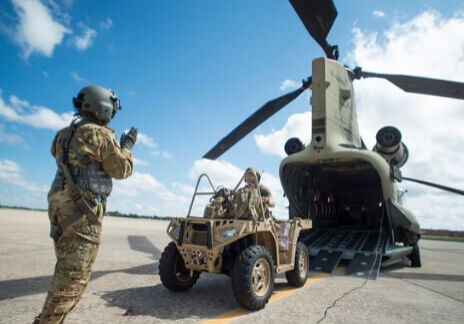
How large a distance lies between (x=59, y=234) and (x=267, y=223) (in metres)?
2.62

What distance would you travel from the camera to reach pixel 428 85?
24.8 feet

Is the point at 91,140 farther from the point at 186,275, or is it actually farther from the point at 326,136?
the point at 326,136

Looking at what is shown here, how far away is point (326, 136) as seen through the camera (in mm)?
8109

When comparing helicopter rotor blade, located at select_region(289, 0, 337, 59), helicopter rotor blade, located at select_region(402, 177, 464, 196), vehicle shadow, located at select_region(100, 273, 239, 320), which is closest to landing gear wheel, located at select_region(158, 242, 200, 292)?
vehicle shadow, located at select_region(100, 273, 239, 320)

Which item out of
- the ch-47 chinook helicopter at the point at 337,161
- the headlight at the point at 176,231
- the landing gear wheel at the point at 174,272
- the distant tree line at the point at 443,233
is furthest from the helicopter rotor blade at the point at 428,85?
the distant tree line at the point at 443,233

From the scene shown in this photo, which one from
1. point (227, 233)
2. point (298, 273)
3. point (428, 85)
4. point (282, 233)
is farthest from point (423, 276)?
point (227, 233)

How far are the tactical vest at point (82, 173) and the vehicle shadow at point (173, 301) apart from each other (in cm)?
158

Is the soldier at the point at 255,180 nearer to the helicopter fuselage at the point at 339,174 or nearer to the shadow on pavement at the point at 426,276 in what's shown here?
the shadow on pavement at the point at 426,276

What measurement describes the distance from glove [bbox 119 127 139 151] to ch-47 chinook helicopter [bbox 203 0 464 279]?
17.6 feet

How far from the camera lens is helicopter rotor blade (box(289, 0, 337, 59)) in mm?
6676

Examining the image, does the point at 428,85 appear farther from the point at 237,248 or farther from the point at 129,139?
the point at 129,139

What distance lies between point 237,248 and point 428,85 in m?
6.94

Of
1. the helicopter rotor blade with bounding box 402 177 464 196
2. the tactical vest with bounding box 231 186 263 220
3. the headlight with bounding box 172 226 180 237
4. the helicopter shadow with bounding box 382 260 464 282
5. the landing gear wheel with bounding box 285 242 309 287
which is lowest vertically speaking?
the helicopter shadow with bounding box 382 260 464 282

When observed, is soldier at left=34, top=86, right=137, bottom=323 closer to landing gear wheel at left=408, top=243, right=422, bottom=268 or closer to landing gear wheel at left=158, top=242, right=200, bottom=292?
→ landing gear wheel at left=158, top=242, right=200, bottom=292
